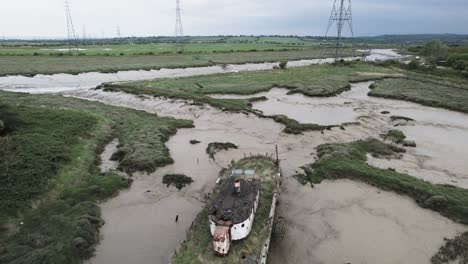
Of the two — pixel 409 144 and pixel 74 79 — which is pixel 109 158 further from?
pixel 74 79

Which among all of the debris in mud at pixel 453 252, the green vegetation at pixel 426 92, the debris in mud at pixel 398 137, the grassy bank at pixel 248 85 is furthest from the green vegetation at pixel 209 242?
the green vegetation at pixel 426 92

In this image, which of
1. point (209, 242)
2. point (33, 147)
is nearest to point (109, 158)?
point (33, 147)

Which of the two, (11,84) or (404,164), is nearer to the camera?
(404,164)

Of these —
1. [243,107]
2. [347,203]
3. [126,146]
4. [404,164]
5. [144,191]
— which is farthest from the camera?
[243,107]

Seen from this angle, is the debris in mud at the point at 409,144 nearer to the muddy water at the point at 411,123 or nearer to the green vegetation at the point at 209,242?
the muddy water at the point at 411,123

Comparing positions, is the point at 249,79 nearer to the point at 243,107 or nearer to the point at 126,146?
the point at 243,107

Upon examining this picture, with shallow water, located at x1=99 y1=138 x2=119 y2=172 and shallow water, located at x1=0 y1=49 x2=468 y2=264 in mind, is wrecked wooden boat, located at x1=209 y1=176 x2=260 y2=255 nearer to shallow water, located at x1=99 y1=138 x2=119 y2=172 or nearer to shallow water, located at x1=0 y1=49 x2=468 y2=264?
shallow water, located at x1=0 y1=49 x2=468 y2=264

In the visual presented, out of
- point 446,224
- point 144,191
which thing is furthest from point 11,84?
point 446,224
